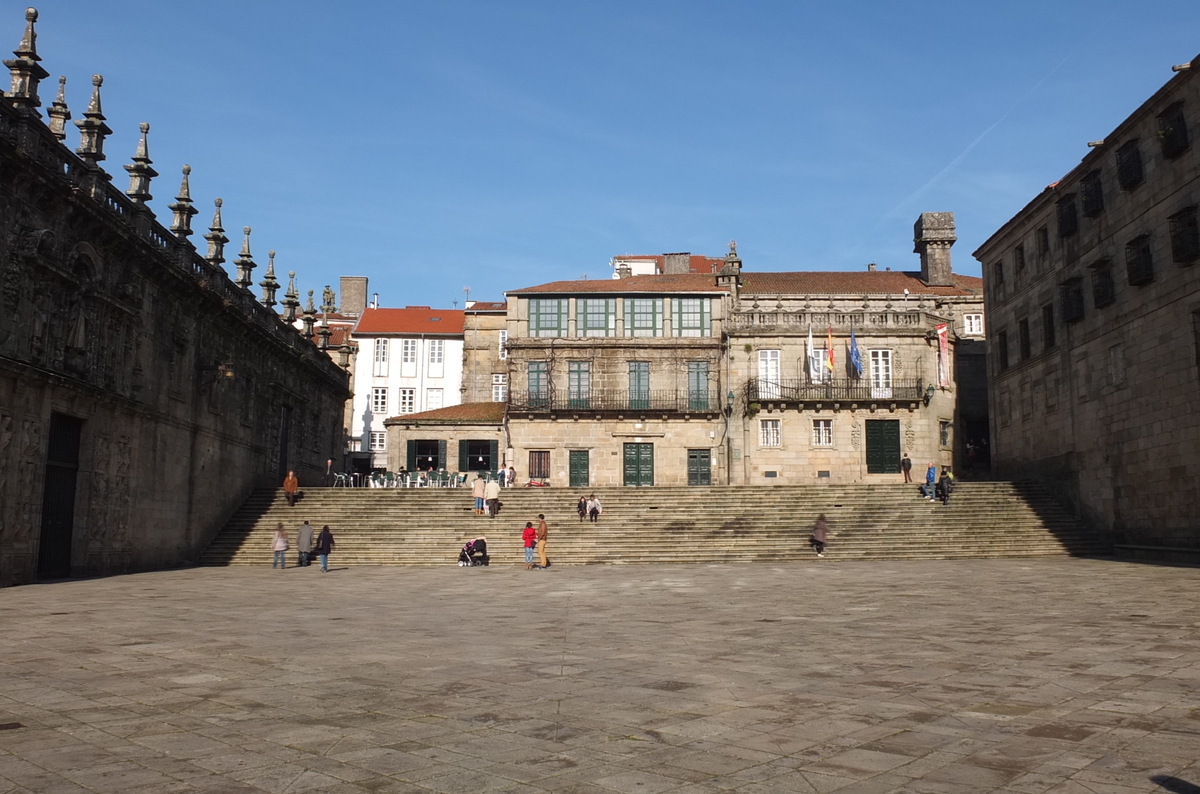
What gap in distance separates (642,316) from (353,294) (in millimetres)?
33385

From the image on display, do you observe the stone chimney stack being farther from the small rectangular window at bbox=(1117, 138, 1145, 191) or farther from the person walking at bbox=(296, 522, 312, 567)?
the person walking at bbox=(296, 522, 312, 567)

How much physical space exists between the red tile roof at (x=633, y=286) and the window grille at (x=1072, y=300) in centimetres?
1726

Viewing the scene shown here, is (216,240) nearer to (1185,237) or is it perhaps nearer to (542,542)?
(542,542)

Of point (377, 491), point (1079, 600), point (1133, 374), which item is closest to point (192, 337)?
point (377, 491)

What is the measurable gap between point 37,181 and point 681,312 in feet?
102

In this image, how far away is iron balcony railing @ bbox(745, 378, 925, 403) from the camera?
43125 mm

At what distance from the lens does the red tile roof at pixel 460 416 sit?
153ft

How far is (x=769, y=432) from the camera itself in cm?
4338

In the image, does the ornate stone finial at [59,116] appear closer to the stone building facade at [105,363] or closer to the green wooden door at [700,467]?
the stone building facade at [105,363]

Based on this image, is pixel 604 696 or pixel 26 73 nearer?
pixel 604 696

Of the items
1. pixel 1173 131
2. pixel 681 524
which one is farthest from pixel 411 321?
pixel 1173 131

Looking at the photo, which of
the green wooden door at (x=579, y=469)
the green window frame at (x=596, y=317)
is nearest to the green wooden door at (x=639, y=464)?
the green wooden door at (x=579, y=469)

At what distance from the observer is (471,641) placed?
11.0 m

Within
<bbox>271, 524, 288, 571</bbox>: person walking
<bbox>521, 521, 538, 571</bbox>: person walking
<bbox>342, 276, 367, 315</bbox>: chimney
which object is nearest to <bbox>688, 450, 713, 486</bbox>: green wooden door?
<bbox>521, 521, 538, 571</bbox>: person walking
